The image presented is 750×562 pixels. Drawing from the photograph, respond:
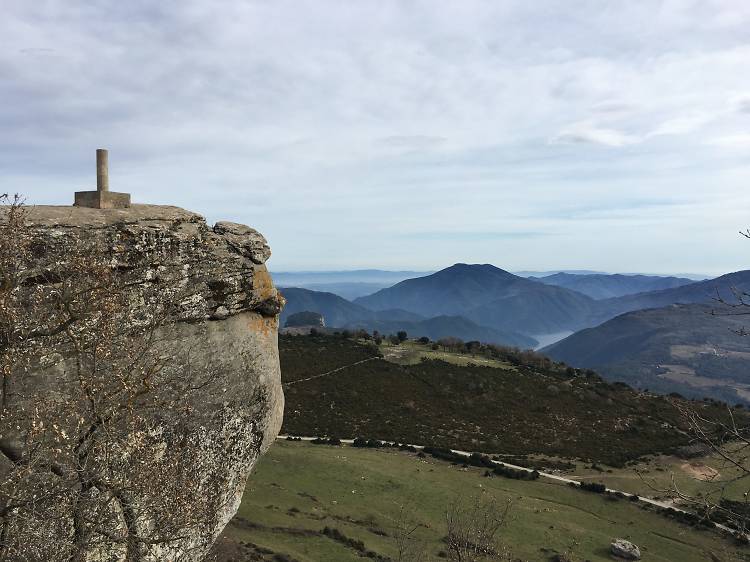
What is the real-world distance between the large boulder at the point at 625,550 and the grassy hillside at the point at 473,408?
78.3ft

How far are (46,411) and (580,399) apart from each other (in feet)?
277

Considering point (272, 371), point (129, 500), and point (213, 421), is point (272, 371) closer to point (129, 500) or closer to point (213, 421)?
point (213, 421)

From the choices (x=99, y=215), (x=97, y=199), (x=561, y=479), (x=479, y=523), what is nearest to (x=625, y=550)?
(x=479, y=523)

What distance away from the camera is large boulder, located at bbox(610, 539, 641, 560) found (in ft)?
103

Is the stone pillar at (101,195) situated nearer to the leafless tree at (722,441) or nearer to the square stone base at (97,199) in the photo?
the square stone base at (97,199)

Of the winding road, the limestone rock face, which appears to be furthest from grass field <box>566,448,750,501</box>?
the limestone rock face

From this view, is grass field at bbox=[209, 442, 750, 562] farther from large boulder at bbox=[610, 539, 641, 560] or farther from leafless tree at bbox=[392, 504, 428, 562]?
large boulder at bbox=[610, 539, 641, 560]

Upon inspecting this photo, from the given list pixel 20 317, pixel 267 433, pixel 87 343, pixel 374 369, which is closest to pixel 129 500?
pixel 87 343

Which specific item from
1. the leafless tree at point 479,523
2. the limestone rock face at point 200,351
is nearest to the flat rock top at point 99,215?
the limestone rock face at point 200,351

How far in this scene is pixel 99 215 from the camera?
12180 mm

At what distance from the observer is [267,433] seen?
14.8 meters

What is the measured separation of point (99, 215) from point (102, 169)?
1624 millimetres

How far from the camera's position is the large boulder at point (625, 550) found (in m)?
31.4

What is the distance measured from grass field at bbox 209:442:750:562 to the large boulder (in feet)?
2.57
